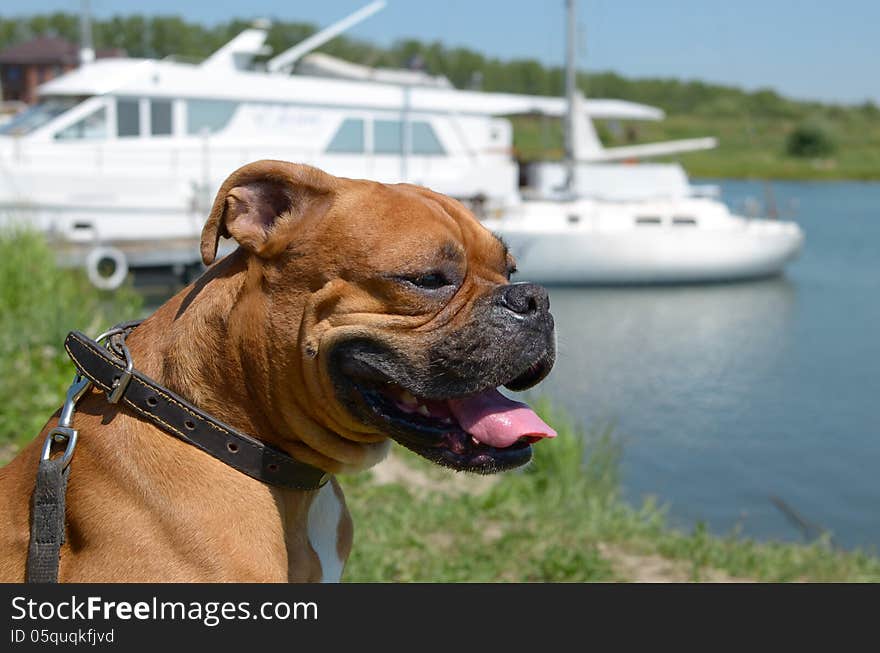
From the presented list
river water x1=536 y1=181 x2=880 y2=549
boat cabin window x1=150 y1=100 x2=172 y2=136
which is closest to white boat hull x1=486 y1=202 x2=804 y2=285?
river water x1=536 y1=181 x2=880 y2=549

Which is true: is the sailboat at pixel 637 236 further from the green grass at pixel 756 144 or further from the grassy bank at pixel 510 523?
the green grass at pixel 756 144

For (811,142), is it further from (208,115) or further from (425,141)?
(208,115)

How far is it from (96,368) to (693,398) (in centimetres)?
1030

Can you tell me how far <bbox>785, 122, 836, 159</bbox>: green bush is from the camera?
5794 cm

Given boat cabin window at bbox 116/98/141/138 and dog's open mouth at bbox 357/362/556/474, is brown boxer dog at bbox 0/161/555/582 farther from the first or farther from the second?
boat cabin window at bbox 116/98/141/138

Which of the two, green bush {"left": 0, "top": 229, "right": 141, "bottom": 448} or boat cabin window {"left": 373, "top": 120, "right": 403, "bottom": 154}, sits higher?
boat cabin window {"left": 373, "top": 120, "right": 403, "bottom": 154}

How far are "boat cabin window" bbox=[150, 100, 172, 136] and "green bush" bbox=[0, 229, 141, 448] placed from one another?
8.20 meters

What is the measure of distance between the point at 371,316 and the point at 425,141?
19551mm

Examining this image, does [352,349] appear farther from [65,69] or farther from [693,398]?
[65,69]

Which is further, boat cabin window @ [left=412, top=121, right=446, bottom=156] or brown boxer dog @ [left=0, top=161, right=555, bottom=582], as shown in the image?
boat cabin window @ [left=412, top=121, right=446, bottom=156]

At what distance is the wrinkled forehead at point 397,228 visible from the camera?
8.32ft

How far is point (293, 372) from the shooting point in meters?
2.56

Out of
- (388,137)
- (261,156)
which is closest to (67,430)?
(261,156)

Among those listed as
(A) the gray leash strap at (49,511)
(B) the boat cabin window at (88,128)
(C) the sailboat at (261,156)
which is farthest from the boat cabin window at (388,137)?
(A) the gray leash strap at (49,511)
